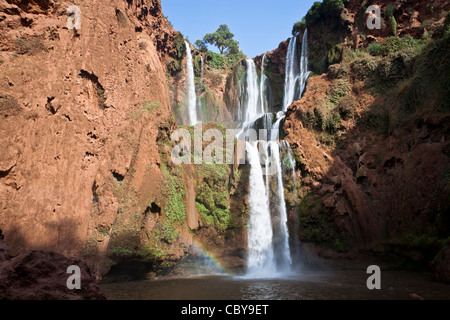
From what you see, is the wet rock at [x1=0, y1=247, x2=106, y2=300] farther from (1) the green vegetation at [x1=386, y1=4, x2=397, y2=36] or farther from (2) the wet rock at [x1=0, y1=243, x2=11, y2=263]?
(1) the green vegetation at [x1=386, y1=4, x2=397, y2=36]

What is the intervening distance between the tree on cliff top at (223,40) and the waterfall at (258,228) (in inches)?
1495

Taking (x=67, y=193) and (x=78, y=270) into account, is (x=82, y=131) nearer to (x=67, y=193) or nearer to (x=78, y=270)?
(x=67, y=193)

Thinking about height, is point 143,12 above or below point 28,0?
above

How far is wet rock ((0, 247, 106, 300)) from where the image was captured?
413 cm

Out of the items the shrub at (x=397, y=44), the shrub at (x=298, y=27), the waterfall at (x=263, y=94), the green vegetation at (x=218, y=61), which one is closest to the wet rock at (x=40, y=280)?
the shrub at (x=397, y=44)

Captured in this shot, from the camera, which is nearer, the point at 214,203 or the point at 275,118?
the point at 214,203

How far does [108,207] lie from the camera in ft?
39.5

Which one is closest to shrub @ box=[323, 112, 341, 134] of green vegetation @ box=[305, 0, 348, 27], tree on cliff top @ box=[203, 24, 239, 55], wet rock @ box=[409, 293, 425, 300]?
wet rock @ box=[409, 293, 425, 300]

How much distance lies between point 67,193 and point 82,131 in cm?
286

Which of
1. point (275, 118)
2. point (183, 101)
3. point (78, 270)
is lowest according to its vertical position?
point (78, 270)

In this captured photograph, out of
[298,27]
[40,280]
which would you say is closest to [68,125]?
[40,280]

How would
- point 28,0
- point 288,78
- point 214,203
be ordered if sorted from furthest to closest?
point 288,78
point 214,203
point 28,0
